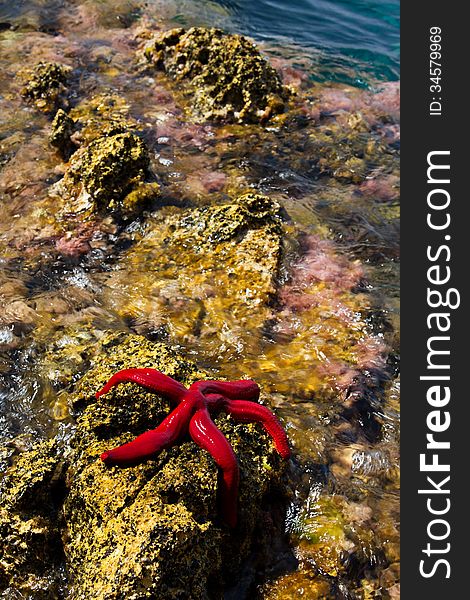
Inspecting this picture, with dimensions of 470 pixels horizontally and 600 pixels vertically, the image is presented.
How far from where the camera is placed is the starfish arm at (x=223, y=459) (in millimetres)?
3979

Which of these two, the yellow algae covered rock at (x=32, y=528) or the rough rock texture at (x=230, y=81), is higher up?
the rough rock texture at (x=230, y=81)

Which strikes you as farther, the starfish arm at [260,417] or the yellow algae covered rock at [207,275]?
the yellow algae covered rock at [207,275]

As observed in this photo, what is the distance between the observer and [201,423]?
13.6ft

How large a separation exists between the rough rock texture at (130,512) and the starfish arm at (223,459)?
70 millimetres

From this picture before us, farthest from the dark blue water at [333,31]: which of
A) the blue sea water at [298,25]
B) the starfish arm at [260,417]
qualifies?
the starfish arm at [260,417]

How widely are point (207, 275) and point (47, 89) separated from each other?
6264mm

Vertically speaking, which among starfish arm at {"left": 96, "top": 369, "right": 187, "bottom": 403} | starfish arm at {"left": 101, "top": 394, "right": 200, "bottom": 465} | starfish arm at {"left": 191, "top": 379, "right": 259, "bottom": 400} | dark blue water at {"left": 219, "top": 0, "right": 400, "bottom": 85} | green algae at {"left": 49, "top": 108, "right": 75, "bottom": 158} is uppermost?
dark blue water at {"left": 219, "top": 0, "right": 400, "bottom": 85}

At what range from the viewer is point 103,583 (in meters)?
3.44

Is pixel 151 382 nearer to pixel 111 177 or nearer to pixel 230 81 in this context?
pixel 111 177

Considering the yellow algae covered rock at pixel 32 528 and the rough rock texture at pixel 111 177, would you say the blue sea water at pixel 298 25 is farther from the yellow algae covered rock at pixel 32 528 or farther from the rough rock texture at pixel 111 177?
the yellow algae covered rock at pixel 32 528

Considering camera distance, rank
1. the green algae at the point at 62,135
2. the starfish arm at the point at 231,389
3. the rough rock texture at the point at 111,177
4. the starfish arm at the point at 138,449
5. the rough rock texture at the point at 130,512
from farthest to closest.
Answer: the green algae at the point at 62,135 → the rough rock texture at the point at 111,177 → the starfish arm at the point at 231,389 → the starfish arm at the point at 138,449 → the rough rock texture at the point at 130,512

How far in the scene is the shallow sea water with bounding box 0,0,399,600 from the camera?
15.9ft

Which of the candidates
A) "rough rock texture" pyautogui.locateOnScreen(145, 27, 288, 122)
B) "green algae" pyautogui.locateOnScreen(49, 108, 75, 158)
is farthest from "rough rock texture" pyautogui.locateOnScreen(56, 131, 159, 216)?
"rough rock texture" pyautogui.locateOnScreen(145, 27, 288, 122)

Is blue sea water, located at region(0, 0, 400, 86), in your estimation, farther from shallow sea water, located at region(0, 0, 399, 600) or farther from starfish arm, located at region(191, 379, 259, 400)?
starfish arm, located at region(191, 379, 259, 400)
